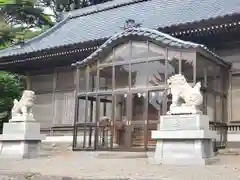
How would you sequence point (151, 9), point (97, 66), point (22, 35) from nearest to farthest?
1. point (97, 66)
2. point (151, 9)
3. point (22, 35)

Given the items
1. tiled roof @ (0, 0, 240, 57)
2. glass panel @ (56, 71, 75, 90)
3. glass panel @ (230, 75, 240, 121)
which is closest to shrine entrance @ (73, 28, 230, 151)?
glass panel @ (230, 75, 240, 121)

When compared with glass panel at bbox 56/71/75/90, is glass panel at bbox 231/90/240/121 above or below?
below

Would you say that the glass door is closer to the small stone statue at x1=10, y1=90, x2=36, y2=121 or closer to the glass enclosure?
the glass enclosure

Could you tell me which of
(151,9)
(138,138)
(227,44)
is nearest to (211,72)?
(227,44)

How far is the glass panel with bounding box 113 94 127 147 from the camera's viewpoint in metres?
13.6

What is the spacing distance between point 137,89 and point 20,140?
3.95m

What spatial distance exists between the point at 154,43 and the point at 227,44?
2.60 m

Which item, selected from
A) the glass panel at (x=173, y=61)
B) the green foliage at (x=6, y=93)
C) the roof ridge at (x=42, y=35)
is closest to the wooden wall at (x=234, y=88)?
the glass panel at (x=173, y=61)

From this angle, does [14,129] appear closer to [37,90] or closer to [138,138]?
[138,138]

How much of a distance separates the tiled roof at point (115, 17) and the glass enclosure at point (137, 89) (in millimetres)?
1820

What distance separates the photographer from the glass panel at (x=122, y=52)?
13.8 m

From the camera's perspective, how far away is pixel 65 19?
22.2 metres

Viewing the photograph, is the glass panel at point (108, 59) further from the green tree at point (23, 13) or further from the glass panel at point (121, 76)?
the green tree at point (23, 13)

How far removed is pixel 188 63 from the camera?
12562 mm
